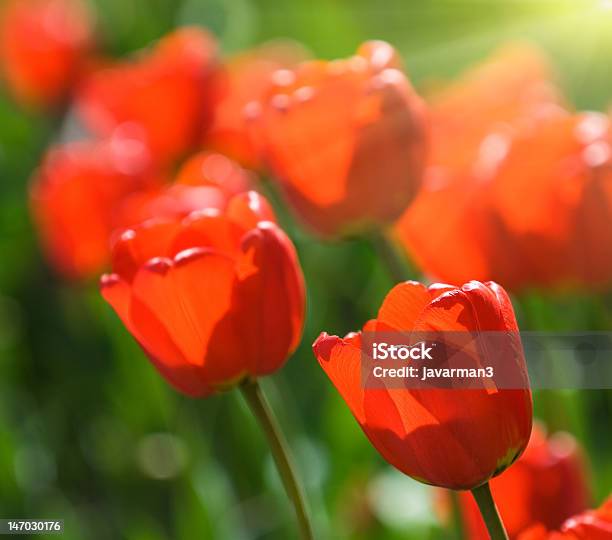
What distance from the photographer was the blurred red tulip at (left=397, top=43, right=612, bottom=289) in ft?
1.62

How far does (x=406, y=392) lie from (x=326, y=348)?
0.09 feet

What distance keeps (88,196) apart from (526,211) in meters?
0.36

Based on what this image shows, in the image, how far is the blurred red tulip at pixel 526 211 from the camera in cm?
49

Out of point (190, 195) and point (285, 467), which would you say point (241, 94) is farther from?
point (285, 467)

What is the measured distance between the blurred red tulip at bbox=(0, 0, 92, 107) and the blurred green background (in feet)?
0.51

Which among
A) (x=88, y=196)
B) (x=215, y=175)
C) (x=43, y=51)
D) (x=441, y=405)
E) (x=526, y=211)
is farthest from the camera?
(x=43, y=51)

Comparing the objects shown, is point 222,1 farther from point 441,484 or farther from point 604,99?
point 441,484

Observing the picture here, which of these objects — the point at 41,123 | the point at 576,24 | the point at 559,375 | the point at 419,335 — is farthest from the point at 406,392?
the point at 41,123

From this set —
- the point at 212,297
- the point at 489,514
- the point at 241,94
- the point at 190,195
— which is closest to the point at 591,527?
the point at 489,514

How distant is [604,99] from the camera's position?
77 cm

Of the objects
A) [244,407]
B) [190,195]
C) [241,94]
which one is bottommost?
[244,407]

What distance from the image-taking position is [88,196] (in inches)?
30.1

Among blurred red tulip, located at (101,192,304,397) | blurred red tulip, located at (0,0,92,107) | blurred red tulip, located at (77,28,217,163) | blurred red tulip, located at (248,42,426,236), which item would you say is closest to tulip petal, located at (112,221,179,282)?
blurred red tulip, located at (101,192,304,397)

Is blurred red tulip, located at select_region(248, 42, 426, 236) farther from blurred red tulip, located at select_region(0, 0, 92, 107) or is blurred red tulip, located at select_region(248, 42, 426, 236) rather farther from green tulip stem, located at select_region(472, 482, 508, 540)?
blurred red tulip, located at select_region(0, 0, 92, 107)
